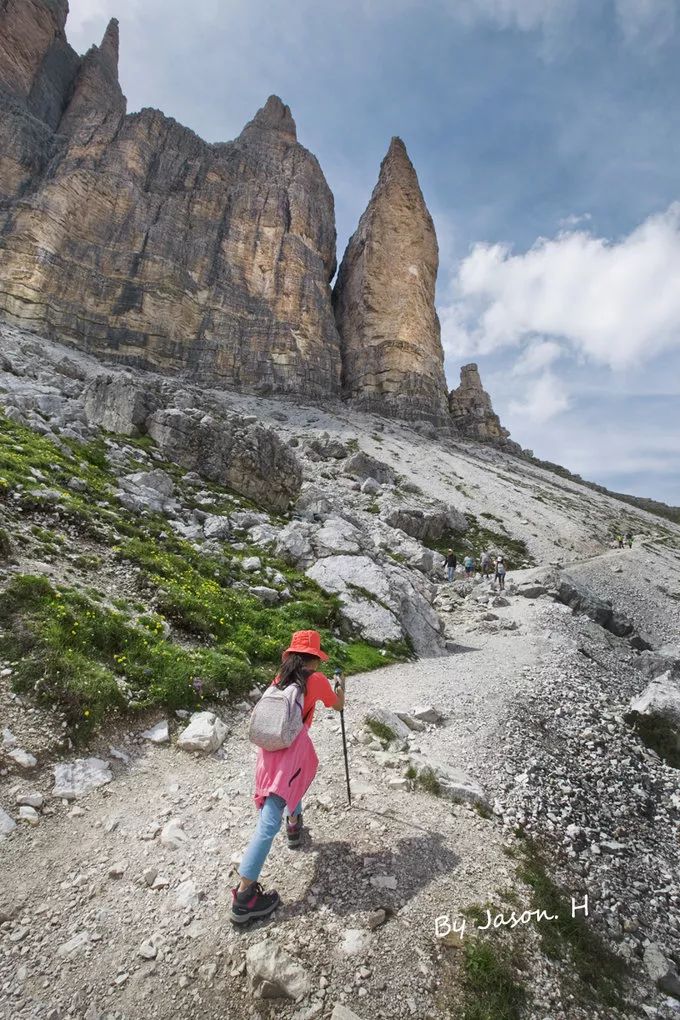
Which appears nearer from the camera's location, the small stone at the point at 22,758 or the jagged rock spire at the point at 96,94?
the small stone at the point at 22,758

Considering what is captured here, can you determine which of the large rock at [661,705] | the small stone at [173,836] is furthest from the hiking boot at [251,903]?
the large rock at [661,705]

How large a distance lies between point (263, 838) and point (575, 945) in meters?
3.82

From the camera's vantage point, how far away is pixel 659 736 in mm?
11133

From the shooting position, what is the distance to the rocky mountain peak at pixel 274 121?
124m

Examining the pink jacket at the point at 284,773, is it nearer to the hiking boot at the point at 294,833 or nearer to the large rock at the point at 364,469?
the hiking boot at the point at 294,833

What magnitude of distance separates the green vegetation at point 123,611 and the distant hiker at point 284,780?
379cm

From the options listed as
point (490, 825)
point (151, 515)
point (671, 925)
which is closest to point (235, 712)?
point (490, 825)

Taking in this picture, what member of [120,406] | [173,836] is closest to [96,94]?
[120,406]

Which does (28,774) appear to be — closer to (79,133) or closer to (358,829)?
(358,829)

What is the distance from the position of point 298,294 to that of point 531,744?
10745 centimetres

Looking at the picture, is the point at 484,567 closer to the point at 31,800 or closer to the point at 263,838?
the point at 263,838

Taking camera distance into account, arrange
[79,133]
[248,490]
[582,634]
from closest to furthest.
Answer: [582,634] → [248,490] → [79,133]

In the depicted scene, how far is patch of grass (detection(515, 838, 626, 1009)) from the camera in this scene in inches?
188

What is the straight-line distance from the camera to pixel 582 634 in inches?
773
